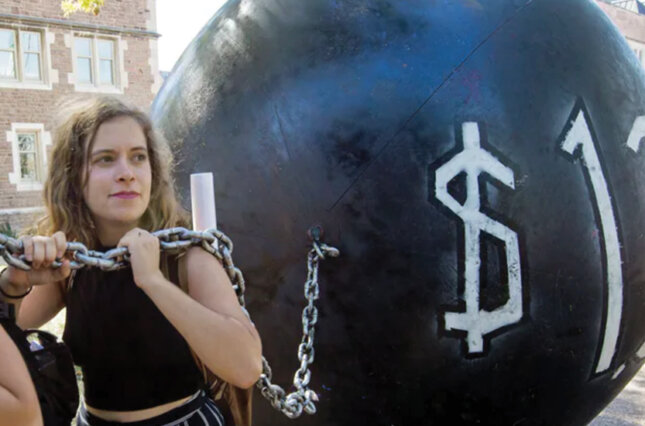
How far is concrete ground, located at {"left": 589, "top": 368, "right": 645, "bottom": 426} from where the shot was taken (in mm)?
4117

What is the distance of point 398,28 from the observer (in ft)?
8.05

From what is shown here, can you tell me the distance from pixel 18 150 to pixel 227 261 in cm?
1953

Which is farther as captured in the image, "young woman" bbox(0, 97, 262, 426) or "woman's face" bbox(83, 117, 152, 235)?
"woman's face" bbox(83, 117, 152, 235)

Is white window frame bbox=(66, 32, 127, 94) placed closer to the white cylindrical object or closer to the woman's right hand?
the white cylindrical object

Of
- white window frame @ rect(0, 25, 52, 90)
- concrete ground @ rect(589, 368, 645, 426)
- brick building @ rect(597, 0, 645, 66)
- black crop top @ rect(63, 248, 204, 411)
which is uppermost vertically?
brick building @ rect(597, 0, 645, 66)

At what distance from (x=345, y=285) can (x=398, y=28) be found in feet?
3.22

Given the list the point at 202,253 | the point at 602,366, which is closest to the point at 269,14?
the point at 202,253

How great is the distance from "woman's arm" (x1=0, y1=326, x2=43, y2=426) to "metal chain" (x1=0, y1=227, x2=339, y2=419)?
0.20 metres

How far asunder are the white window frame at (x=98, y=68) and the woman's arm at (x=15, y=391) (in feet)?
66.1

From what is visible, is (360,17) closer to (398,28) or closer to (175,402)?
(398,28)

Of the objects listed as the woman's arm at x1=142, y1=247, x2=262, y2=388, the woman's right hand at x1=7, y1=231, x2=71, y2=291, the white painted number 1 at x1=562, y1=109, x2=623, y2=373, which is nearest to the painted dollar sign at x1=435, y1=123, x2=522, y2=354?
the white painted number 1 at x1=562, y1=109, x2=623, y2=373

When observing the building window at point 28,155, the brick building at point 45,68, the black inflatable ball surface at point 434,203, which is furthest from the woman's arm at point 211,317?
the building window at point 28,155

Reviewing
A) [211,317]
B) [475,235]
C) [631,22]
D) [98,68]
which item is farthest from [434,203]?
[631,22]

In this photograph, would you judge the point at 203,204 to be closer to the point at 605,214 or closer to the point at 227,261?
the point at 227,261
